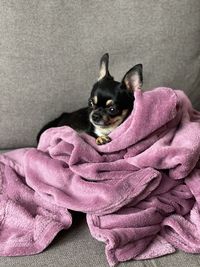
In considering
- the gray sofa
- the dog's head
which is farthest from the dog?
the gray sofa

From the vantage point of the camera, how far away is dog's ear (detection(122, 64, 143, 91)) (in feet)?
4.20

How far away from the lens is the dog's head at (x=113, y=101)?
51.2 inches

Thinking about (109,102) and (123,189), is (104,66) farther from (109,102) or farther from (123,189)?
(123,189)

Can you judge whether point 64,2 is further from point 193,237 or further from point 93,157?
point 193,237

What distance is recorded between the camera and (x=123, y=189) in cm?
111

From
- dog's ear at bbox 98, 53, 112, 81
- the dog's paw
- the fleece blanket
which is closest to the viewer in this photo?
the fleece blanket

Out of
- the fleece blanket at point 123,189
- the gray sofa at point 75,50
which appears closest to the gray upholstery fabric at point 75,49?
the gray sofa at point 75,50

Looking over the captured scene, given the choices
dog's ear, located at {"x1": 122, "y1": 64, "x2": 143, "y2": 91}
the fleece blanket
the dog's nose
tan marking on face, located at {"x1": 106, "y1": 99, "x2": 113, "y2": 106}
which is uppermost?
dog's ear, located at {"x1": 122, "y1": 64, "x2": 143, "y2": 91}

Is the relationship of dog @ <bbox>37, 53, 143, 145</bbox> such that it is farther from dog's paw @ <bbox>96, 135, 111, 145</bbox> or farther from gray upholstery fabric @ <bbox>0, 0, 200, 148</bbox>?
gray upholstery fabric @ <bbox>0, 0, 200, 148</bbox>

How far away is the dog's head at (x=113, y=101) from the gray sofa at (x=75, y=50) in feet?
0.49

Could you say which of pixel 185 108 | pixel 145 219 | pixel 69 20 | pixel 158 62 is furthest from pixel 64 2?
pixel 145 219

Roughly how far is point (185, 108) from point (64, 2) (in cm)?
52

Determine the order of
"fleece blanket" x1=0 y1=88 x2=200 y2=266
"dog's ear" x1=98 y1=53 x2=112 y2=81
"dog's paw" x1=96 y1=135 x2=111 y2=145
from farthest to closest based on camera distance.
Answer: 1. "dog's ear" x1=98 y1=53 x2=112 y2=81
2. "dog's paw" x1=96 y1=135 x2=111 y2=145
3. "fleece blanket" x1=0 y1=88 x2=200 y2=266

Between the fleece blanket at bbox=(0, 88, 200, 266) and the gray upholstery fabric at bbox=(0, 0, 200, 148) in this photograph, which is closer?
the fleece blanket at bbox=(0, 88, 200, 266)
